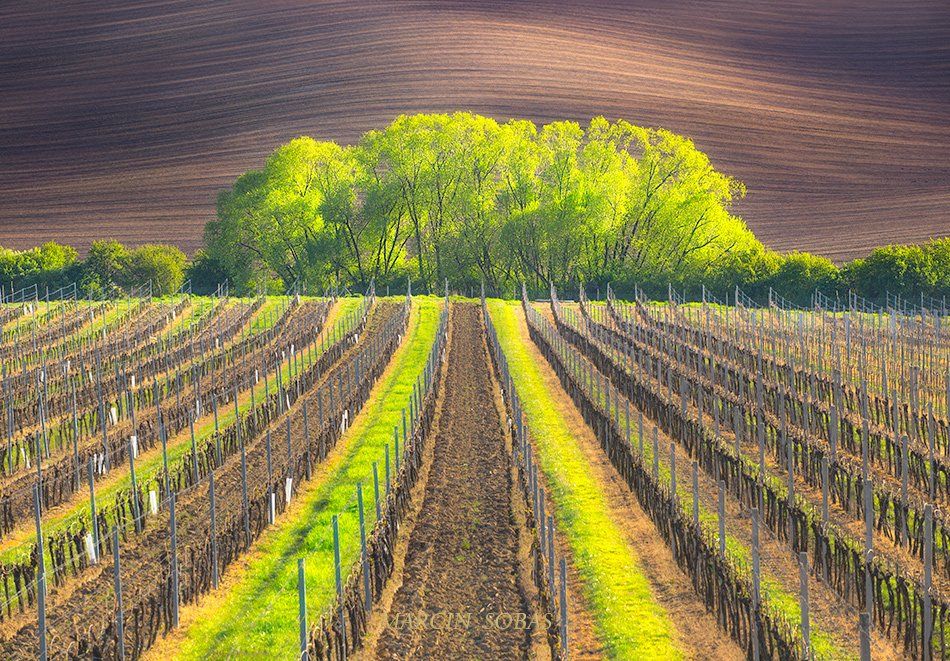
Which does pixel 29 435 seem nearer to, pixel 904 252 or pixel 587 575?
pixel 587 575

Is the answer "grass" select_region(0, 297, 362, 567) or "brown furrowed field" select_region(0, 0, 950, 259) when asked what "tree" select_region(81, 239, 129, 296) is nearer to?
"brown furrowed field" select_region(0, 0, 950, 259)

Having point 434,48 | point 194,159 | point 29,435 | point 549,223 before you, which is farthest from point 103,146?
point 29,435

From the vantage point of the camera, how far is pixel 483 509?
21.5 m

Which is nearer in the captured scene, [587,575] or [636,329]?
[587,575]

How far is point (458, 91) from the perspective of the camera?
381ft

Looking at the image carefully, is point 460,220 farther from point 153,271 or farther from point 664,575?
point 664,575

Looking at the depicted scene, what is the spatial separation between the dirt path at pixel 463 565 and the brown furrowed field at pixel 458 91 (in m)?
71.2

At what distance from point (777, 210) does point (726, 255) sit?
26947mm

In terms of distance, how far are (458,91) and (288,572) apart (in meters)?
101

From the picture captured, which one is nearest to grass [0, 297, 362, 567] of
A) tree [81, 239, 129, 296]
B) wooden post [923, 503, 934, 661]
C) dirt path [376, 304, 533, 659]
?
dirt path [376, 304, 533, 659]

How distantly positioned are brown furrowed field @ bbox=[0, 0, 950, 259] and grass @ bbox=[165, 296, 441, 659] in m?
72.4

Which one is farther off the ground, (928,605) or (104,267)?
(104,267)

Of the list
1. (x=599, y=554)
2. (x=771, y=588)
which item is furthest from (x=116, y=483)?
(x=771, y=588)

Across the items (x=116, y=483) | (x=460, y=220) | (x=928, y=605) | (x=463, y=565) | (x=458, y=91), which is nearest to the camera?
(x=928, y=605)
